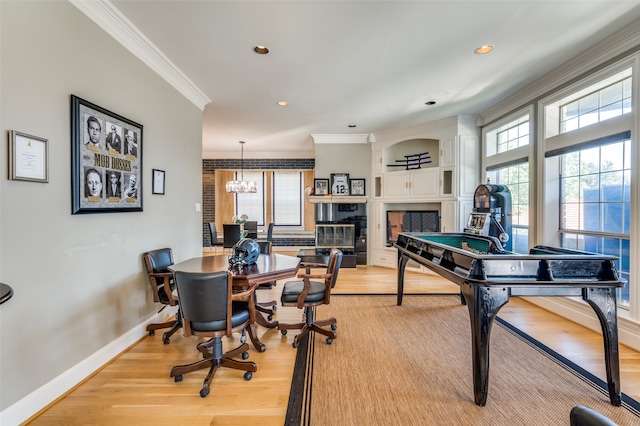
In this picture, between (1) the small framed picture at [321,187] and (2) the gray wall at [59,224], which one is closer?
(2) the gray wall at [59,224]

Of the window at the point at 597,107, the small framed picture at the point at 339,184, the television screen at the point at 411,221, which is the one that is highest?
the window at the point at 597,107

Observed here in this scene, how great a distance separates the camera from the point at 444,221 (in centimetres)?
502

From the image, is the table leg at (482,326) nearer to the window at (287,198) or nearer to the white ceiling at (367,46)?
the white ceiling at (367,46)

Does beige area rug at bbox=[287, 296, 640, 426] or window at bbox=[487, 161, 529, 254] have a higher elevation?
window at bbox=[487, 161, 529, 254]

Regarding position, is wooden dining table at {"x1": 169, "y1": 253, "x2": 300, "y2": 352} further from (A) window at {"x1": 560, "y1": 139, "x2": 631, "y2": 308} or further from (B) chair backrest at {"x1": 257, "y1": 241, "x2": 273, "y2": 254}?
(A) window at {"x1": 560, "y1": 139, "x2": 631, "y2": 308}

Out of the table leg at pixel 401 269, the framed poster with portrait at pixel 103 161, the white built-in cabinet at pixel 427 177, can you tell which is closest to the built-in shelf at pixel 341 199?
the white built-in cabinet at pixel 427 177

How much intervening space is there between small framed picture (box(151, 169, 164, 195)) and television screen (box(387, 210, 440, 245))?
4256 mm

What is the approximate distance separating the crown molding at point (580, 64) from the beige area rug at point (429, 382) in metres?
2.79

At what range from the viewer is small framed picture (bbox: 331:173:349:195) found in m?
6.02

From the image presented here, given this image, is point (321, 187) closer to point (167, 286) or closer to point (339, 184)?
point (339, 184)

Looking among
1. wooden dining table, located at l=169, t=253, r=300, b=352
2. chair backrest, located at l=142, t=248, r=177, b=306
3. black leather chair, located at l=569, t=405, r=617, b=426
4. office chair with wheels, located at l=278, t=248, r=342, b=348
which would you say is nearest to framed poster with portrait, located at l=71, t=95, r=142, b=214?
chair backrest, located at l=142, t=248, r=177, b=306

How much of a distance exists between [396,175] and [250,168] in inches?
162

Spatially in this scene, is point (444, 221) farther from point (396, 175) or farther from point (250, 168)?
point (250, 168)

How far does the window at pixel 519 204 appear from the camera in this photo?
3.82m
